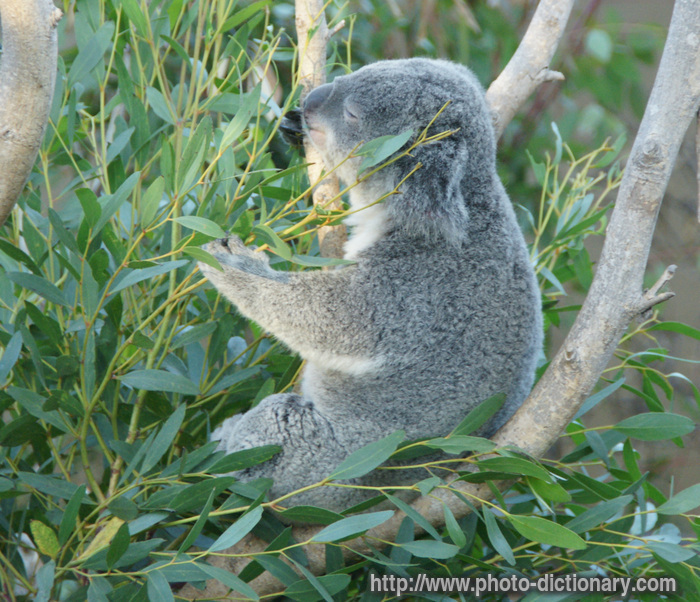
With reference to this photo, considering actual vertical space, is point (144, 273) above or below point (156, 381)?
above

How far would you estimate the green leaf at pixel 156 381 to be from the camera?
1.25m

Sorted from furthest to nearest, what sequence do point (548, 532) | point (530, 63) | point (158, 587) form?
point (530, 63) < point (548, 532) < point (158, 587)

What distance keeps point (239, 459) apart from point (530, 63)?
137 cm

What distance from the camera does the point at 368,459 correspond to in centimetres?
120

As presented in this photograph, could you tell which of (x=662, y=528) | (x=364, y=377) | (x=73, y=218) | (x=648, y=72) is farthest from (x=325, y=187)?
(x=648, y=72)

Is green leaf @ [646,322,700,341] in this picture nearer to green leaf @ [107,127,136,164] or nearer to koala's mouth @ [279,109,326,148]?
koala's mouth @ [279,109,326,148]

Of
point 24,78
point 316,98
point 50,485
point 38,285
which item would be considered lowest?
point 50,485

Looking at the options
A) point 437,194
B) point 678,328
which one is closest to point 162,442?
point 437,194

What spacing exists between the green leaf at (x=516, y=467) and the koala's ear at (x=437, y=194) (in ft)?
1.86

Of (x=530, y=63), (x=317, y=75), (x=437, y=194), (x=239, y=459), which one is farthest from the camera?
(x=530, y=63)

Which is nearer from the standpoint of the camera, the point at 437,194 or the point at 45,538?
the point at 45,538

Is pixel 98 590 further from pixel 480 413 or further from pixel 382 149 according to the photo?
pixel 382 149

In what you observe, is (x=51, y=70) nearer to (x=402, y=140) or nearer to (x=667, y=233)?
(x=402, y=140)

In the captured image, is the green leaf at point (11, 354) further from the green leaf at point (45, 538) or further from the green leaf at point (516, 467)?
the green leaf at point (516, 467)
